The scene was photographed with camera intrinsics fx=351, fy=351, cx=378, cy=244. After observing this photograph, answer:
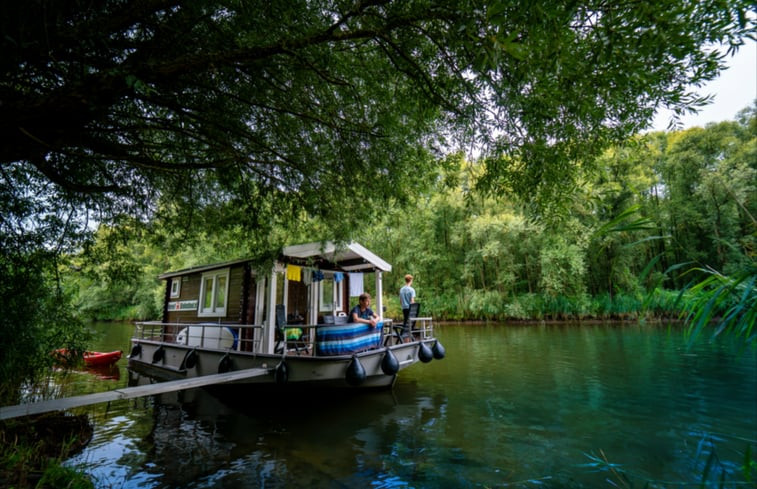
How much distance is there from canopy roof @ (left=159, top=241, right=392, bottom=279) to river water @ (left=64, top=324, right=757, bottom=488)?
296cm

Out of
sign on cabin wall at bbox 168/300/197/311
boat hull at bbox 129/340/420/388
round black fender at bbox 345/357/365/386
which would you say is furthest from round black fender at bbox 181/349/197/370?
round black fender at bbox 345/357/365/386

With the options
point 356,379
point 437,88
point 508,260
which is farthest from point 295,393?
point 508,260

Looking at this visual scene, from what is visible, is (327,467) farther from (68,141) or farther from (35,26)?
(35,26)

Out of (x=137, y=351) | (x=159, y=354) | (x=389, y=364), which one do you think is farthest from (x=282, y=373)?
(x=137, y=351)

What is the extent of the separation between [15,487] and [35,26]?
386 cm

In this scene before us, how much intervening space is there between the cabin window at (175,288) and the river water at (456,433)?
2.83m

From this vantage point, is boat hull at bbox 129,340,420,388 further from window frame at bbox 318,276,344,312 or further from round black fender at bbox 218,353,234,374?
window frame at bbox 318,276,344,312

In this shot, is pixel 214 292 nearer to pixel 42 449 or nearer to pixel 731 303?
pixel 42 449

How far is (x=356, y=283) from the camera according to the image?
10.4m

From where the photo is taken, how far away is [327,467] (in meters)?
4.30

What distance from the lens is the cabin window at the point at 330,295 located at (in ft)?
32.7

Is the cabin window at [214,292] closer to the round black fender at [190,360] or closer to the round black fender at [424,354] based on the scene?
the round black fender at [190,360]

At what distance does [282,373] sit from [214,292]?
439cm

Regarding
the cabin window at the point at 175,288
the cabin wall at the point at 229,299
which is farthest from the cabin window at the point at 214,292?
the cabin window at the point at 175,288
